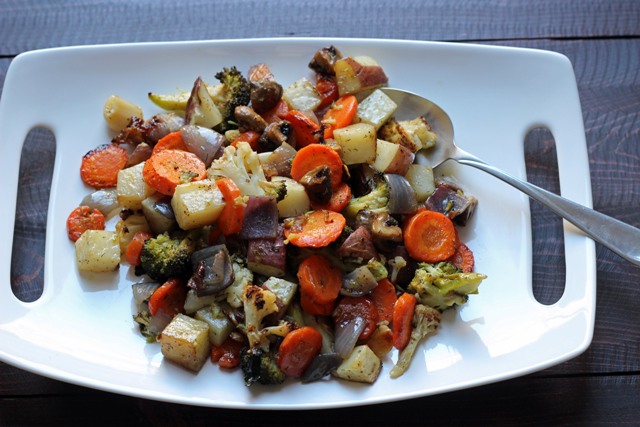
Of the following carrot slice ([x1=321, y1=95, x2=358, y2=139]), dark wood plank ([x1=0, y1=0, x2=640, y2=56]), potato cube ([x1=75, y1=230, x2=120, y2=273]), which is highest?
dark wood plank ([x1=0, y1=0, x2=640, y2=56])

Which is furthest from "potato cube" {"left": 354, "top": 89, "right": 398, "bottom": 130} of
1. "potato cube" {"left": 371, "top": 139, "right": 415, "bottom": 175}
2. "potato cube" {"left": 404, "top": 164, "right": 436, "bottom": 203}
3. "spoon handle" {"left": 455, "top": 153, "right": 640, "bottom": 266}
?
"spoon handle" {"left": 455, "top": 153, "right": 640, "bottom": 266}

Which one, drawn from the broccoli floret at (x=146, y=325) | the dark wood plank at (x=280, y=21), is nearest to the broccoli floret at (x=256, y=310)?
the broccoli floret at (x=146, y=325)

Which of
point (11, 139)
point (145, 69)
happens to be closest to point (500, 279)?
point (145, 69)

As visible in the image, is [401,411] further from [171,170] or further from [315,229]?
[171,170]

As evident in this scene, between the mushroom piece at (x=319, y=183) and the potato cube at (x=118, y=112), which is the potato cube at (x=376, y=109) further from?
the potato cube at (x=118, y=112)

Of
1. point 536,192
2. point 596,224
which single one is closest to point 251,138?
point 536,192

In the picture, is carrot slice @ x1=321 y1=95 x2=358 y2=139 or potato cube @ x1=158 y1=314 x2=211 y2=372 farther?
carrot slice @ x1=321 y1=95 x2=358 y2=139

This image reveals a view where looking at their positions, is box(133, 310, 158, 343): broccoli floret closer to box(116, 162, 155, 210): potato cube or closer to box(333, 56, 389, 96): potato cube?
box(116, 162, 155, 210): potato cube
